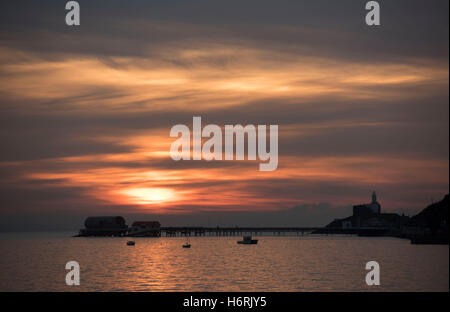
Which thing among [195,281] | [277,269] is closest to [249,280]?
[195,281]

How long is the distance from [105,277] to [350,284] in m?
31.3

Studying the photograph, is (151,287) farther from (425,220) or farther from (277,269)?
(425,220)

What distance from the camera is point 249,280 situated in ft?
227

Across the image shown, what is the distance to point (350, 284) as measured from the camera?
66375 mm
